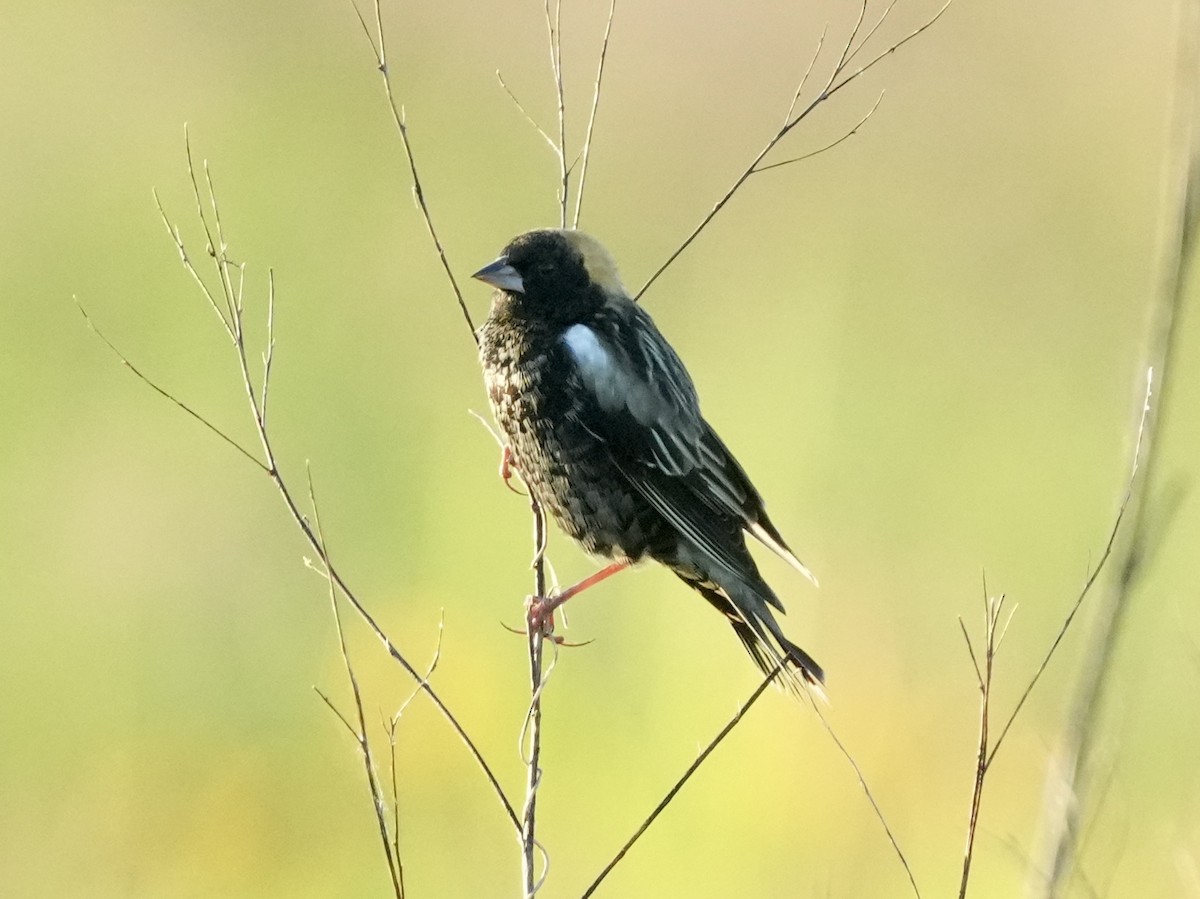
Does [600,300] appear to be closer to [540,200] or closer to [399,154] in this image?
[540,200]

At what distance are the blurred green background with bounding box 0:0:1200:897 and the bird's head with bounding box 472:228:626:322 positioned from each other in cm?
157

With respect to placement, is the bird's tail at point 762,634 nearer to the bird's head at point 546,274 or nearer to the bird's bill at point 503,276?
the bird's head at point 546,274

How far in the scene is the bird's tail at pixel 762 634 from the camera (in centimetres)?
316

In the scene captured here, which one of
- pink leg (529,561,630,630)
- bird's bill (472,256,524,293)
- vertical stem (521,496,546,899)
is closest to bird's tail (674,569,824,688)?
pink leg (529,561,630,630)

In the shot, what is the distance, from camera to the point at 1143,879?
5.23 meters

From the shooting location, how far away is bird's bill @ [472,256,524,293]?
356cm

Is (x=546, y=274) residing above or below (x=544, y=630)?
above

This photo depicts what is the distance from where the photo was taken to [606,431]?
3.55 m

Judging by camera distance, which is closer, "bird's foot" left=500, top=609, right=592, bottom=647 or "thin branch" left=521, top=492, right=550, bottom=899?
"thin branch" left=521, top=492, right=550, bottom=899

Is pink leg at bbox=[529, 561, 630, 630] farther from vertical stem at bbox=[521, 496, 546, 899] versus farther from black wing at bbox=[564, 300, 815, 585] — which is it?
black wing at bbox=[564, 300, 815, 585]

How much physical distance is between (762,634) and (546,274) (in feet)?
3.56

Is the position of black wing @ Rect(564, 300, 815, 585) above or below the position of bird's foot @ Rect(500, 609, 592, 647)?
above

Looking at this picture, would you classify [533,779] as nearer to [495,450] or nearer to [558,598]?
[558,598]

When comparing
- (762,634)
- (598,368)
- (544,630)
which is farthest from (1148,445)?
(544,630)
